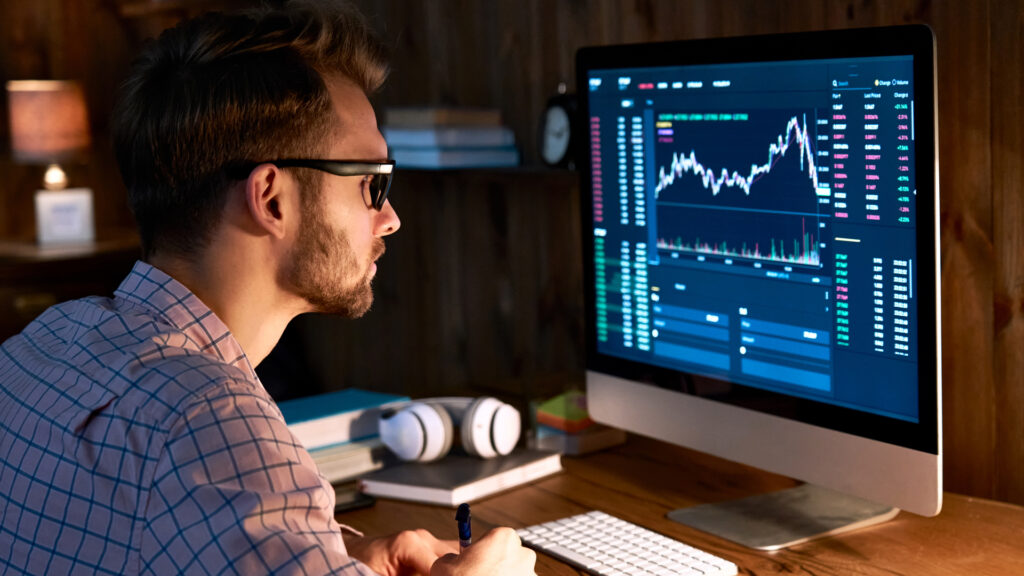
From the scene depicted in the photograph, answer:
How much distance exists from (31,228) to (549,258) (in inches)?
97.6

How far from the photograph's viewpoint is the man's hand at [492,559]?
1281mm

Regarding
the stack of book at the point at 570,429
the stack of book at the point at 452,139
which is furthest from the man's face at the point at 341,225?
the stack of book at the point at 452,139

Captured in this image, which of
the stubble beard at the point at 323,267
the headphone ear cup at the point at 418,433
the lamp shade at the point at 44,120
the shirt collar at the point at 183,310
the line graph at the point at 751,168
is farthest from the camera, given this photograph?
the lamp shade at the point at 44,120

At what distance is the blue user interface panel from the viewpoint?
1396 mm

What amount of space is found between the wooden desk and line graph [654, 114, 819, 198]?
1.44ft

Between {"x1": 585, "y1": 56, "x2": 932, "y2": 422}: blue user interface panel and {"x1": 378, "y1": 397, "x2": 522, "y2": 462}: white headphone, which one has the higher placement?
{"x1": 585, "y1": 56, "x2": 932, "y2": 422}: blue user interface panel

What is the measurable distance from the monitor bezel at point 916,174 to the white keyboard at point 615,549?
23 cm

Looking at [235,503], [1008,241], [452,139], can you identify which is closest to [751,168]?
[1008,241]

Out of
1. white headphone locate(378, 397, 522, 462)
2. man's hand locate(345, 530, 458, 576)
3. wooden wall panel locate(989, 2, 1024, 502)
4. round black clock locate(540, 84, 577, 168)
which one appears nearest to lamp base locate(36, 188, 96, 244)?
round black clock locate(540, 84, 577, 168)

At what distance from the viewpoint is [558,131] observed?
224 centimetres

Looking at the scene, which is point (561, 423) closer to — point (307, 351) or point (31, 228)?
point (307, 351)

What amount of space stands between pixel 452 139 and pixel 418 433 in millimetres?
774

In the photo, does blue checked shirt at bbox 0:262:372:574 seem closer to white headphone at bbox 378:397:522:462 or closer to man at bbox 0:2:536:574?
man at bbox 0:2:536:574

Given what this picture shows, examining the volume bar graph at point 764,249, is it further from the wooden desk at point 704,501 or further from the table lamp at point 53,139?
the table lamp at point 53,139
